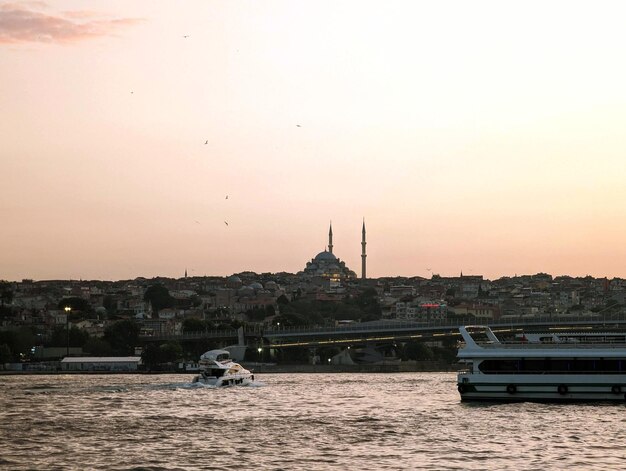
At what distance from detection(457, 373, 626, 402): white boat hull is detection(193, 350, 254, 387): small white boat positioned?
25.9 meters

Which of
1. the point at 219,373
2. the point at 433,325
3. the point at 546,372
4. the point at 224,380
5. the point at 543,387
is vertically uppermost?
the point at 433,325

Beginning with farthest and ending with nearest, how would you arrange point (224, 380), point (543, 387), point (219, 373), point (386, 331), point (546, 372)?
1. point (386, 331)
2. point (219, 373)
3. point (224, 380)
4. point (546, 372)
5. point (543, 387)

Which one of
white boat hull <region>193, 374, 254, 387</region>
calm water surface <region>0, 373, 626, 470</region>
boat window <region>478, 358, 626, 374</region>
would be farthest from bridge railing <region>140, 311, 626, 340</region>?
boat window <region>478, 358, 626, 374</region>

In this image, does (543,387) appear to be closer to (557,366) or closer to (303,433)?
(557,366)

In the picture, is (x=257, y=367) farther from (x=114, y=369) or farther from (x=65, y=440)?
(x=65, y=440)

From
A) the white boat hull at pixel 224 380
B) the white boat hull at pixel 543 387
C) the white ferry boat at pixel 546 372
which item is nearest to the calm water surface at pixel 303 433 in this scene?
the white boat hull at pixel 543 387

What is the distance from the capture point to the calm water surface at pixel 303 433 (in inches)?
1585

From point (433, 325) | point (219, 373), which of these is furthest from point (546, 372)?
point (433, 325)

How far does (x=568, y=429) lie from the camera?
48.2 metres

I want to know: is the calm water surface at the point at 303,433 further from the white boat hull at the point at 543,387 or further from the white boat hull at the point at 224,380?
the white boat hull at the point at 224,380

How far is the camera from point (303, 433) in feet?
159

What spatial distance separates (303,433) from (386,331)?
8697 cm

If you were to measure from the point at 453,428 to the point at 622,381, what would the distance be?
12.1 m

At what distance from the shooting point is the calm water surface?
40250mm
